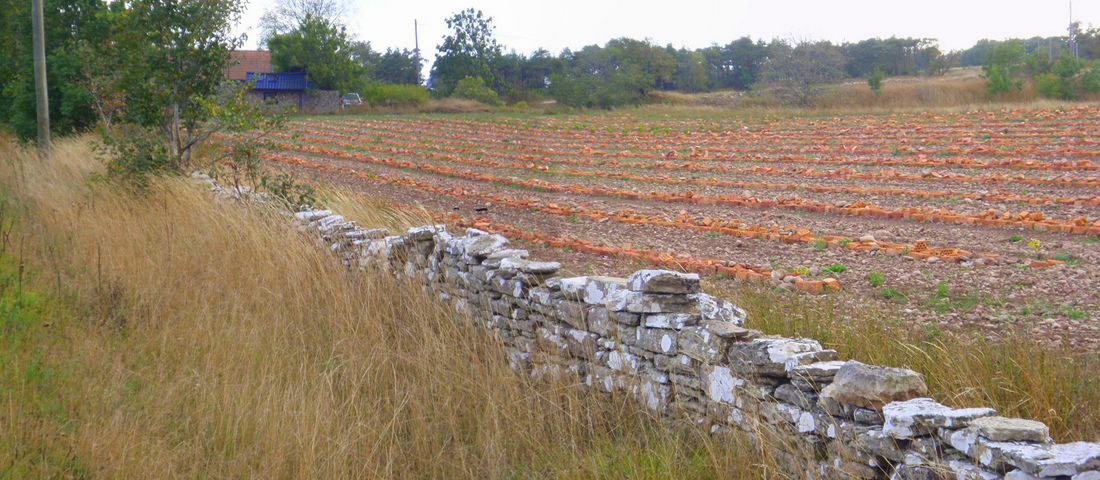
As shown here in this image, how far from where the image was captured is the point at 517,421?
4777 millimetres

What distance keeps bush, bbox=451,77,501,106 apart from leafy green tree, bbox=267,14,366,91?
20.7 feet

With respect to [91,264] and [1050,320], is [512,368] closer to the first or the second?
[1050,320]

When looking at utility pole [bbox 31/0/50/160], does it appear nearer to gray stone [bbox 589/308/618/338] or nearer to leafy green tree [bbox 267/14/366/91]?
gray stone [bbox 589/308/618/338]

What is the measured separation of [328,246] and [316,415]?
13.3 feet

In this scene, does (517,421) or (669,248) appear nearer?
(517,421)

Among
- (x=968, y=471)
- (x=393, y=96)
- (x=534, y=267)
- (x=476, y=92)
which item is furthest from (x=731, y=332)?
(x=476, y=92)

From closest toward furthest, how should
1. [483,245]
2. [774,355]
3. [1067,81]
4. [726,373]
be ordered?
[774,355] < [726,373] < [483,245] < [1067,81]

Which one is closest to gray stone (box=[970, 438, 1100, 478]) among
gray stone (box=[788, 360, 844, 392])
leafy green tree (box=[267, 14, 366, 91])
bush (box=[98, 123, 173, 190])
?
gray stone (box=[788, 360, 844, 392])

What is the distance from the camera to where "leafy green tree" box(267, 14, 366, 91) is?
51156mm

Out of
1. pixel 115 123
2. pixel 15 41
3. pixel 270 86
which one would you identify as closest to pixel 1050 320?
pixel 115 123

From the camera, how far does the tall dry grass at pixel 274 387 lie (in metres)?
4.11

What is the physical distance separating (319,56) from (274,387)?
162 ft

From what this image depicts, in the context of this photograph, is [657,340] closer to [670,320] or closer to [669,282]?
[670,320]

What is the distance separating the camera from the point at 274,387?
196 inches
